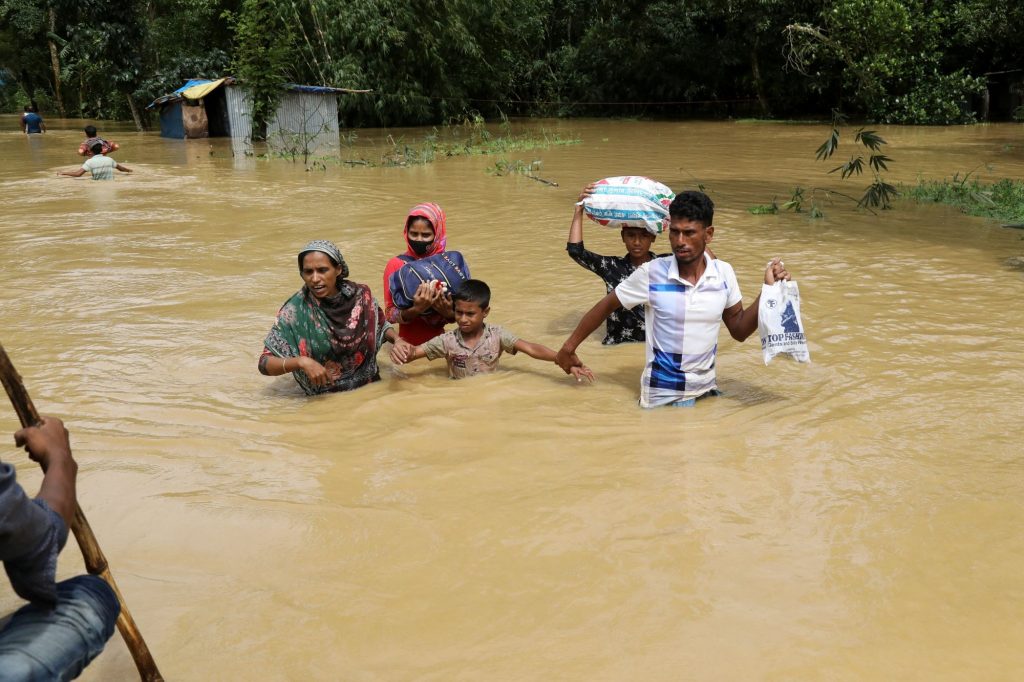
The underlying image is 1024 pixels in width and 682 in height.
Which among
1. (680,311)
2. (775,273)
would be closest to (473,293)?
(680,311)

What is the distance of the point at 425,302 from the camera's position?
516cm

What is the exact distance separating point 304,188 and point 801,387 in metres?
10.3

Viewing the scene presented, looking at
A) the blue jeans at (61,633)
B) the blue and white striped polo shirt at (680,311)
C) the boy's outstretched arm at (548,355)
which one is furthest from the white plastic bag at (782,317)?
the blue jeans at (61,633)

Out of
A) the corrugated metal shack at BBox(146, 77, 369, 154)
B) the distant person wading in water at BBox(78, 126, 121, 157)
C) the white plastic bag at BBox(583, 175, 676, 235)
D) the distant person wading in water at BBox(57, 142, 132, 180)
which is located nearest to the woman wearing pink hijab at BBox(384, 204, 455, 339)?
the white plastic bag at BBox(583, 175, 676, 235)

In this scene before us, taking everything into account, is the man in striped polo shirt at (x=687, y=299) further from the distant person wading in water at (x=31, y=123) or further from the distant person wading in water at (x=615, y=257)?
the distant person wading in water at (x=31, y=123)

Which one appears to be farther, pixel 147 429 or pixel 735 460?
pixel 147 429

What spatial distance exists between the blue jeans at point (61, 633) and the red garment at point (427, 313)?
10.3 ft

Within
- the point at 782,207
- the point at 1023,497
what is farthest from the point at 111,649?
the point at 782,207

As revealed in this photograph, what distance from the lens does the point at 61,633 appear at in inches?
83.9

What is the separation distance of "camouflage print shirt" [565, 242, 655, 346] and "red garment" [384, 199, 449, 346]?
2.58ft

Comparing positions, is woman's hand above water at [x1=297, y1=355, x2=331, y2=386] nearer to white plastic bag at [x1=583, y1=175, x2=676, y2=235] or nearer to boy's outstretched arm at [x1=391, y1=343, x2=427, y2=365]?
boy's outstretched arm at [x1=391, y1=343, x2=427, y2=365]

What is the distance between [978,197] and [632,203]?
6.99 m

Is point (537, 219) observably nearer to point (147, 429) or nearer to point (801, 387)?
point (801, 387)

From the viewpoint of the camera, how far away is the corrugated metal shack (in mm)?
22516
